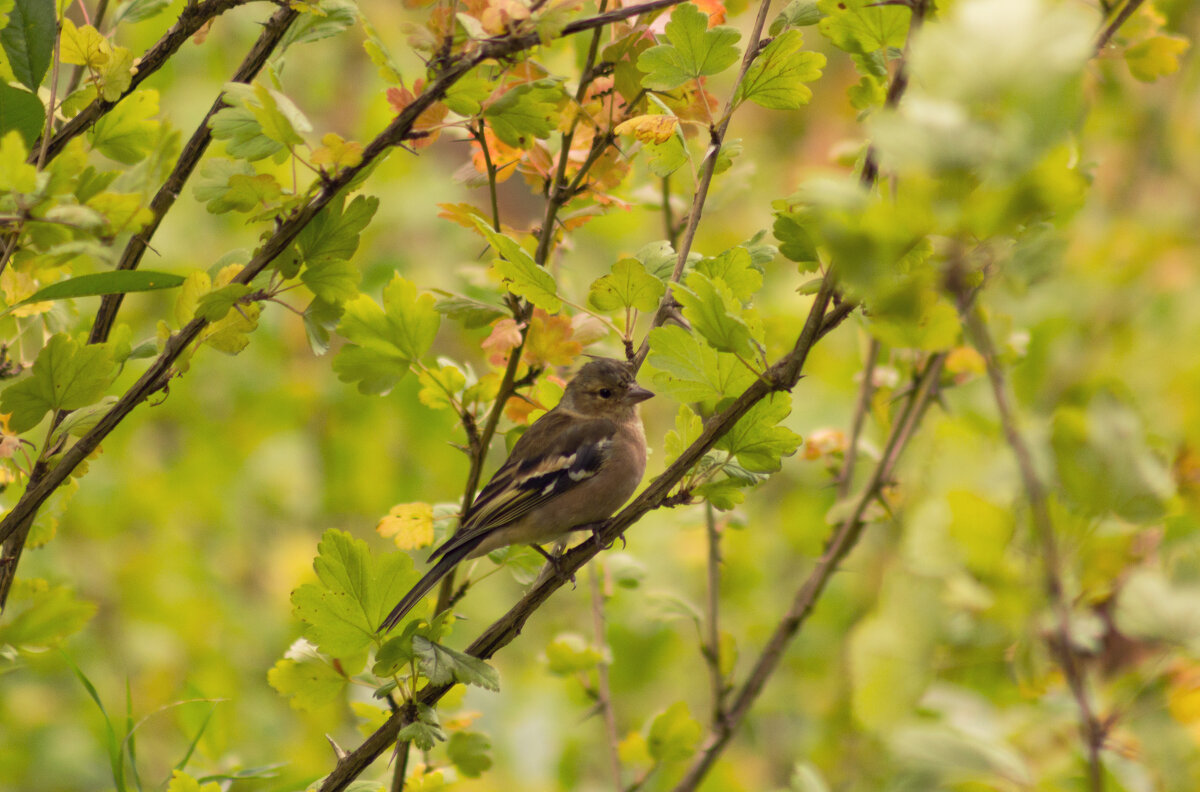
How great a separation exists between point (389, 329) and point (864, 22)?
981 mm

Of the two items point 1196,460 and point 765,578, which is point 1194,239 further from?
point 1196,460

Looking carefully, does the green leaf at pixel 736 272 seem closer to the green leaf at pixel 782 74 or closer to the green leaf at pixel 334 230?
the green leaf at pixel 782 74

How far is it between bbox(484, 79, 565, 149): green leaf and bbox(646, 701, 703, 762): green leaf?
49.8 inches

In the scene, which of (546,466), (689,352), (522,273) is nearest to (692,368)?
(689,352)

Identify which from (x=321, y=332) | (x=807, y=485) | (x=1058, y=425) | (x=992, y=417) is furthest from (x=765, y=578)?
(x=1058, y=425)

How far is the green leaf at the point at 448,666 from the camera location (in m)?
1.59

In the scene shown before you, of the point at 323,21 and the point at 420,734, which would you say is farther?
the point at 323,21

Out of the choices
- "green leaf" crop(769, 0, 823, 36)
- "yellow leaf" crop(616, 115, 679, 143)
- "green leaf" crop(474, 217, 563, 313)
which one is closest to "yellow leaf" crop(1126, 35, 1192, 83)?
"green leaf" crop(769, 0, 823, 36)

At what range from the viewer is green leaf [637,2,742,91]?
5.55ft

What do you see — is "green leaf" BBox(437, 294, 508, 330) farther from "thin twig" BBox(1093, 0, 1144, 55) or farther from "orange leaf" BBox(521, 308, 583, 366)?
"thin twig" BBox(1093, 0, 1144, 55)

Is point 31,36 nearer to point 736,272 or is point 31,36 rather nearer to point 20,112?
point 20,112

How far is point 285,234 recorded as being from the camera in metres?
1.65

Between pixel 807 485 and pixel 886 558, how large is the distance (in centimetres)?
58

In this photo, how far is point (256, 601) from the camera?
210 inches
